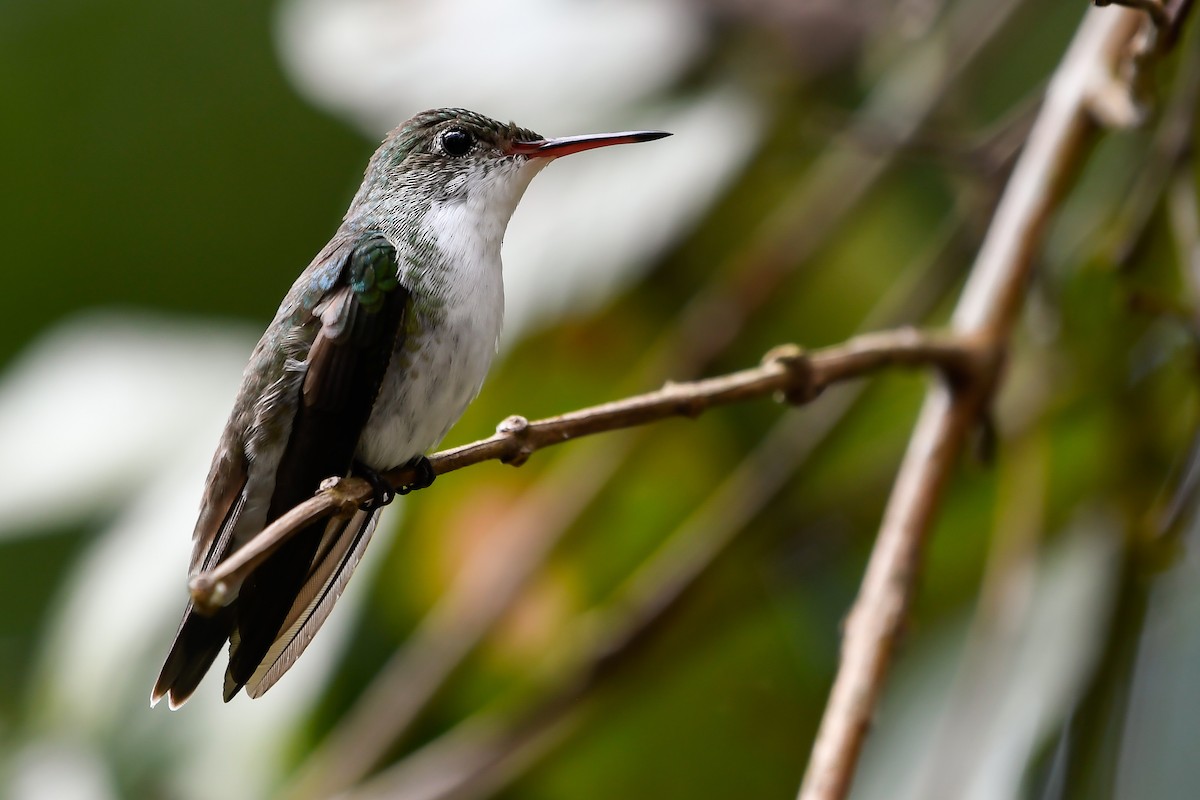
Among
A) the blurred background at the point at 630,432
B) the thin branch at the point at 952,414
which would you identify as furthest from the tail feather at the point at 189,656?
the blurred background at the point at 630,432

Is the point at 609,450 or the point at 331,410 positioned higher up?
the point at 609,450

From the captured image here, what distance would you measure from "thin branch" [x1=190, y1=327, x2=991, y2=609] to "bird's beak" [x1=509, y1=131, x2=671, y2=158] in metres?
0.30

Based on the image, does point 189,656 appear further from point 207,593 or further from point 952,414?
point 952,414

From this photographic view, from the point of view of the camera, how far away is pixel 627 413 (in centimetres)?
129

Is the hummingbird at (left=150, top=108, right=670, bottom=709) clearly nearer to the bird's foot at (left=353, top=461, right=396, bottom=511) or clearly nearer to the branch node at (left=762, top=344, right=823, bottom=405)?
the bird's foot at (left=353, top=461, right=396, bottom=511)

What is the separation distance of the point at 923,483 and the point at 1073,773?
20.3 inches

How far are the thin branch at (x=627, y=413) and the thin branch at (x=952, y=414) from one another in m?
0.11

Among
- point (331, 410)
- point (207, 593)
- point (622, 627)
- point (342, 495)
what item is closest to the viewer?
point (207, 593)

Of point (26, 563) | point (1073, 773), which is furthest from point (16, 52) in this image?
point (1073, 773)

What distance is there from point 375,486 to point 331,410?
0.10m

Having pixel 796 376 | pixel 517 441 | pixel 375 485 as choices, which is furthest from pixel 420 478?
pixel 796 376

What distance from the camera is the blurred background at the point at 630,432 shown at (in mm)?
2230

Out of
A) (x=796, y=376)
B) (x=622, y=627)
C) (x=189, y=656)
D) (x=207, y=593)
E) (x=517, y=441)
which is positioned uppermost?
(x=622, y=627)

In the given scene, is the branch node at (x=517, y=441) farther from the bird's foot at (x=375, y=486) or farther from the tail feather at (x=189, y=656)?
the tail feather at (x=189, y=656)
